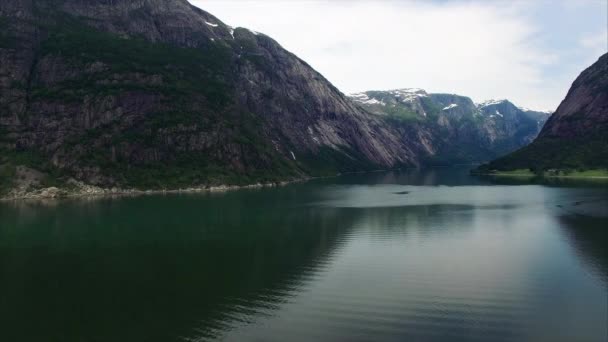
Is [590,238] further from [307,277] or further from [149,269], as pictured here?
[149,269]

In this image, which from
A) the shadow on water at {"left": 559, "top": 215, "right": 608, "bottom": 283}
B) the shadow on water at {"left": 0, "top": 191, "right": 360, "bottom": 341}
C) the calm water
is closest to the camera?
the calm water

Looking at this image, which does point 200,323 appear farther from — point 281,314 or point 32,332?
point 32,332

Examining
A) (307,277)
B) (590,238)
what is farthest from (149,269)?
(590,238)

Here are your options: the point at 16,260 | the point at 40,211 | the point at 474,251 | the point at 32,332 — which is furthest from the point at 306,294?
the point at 40,211

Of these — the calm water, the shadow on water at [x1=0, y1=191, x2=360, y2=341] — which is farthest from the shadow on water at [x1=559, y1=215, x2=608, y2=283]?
the shadow on water at [x1=0, y1=191, x2=360, y2=341]

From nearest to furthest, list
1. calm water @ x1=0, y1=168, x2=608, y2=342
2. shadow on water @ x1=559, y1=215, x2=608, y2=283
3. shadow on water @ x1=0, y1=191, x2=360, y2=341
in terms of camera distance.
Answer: calm water @ x1=0, y1=168, x2=608, y2=342 < shadow on water @ x1=0, y1=191, x2=360, y2=341 < shadow on water @ x1=559, y1=215, x2=608, y2=283

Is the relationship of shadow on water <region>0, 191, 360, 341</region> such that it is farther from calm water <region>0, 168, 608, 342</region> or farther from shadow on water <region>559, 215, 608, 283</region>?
shadow on water <region>559, 215, 608, 283</region>

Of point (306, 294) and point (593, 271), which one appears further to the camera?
point (593, 271)

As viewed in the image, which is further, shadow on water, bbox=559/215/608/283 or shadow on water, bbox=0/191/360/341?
shadow on water, bbox=559/215/608/283
